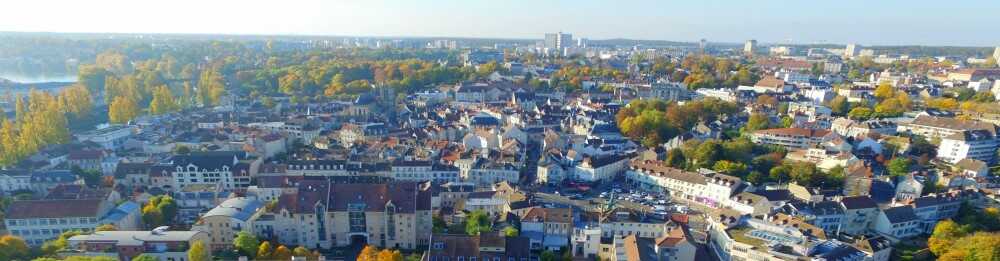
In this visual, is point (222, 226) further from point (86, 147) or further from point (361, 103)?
point (361, 103)

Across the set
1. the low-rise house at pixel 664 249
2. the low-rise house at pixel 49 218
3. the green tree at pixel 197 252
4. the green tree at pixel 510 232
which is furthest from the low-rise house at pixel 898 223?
the low-rise house at pixel 49 218

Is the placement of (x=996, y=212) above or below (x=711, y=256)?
above

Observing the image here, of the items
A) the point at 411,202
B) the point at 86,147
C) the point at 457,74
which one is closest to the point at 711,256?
the point at 411,202

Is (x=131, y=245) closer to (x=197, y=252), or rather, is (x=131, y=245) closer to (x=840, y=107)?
(x=197, y=252)

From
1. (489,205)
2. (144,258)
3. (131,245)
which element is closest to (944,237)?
(489,205)

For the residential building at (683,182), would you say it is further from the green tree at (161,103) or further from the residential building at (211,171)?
the green tree at (161,103)

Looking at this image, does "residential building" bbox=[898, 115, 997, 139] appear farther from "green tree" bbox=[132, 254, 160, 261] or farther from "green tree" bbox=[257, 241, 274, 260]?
"green tree" bbox=[132, 254, 160, 261]
